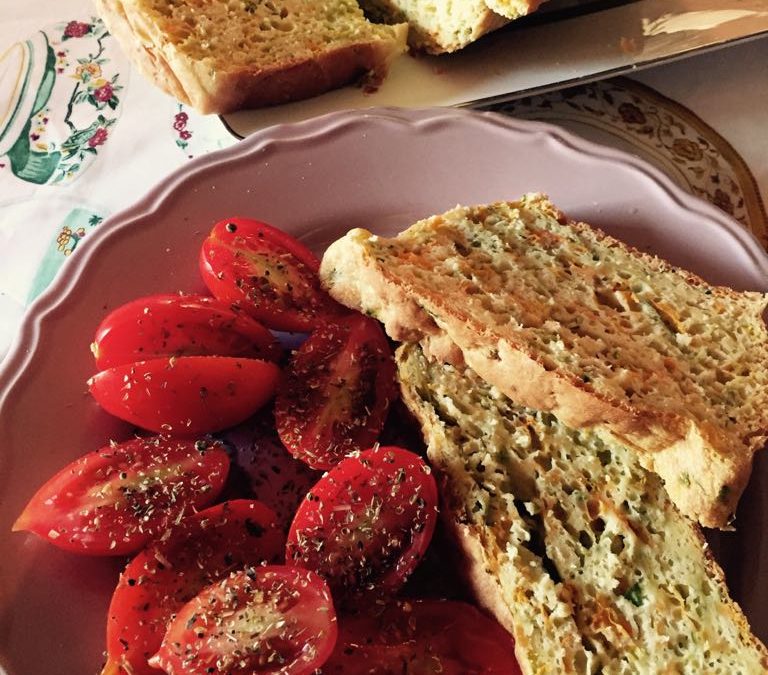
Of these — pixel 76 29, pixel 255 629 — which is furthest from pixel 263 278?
pixel 76 29

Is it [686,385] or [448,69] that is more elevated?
[448,69]

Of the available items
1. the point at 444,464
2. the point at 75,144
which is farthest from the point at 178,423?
the point at 75,144

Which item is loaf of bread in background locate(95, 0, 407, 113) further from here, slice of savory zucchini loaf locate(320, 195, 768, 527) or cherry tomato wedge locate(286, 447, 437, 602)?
cherry tomato wedge locate(286, 447, 437, 602)

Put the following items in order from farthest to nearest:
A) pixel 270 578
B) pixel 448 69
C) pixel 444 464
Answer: pixel 448 69 → pixel 444 464 → pixel 270 578

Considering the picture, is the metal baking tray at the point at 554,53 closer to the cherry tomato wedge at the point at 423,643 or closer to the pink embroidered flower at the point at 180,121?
the pink embroidered flower at the point at 180,121

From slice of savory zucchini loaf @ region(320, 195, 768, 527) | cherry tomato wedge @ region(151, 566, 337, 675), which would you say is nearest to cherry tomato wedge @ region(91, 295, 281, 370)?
slice of savory zucchini loaf @ region(320, 195, 768, 527)

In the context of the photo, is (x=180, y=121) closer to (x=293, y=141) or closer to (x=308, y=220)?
(x=293, y=141)

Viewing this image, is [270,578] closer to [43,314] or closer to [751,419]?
[43,314]
